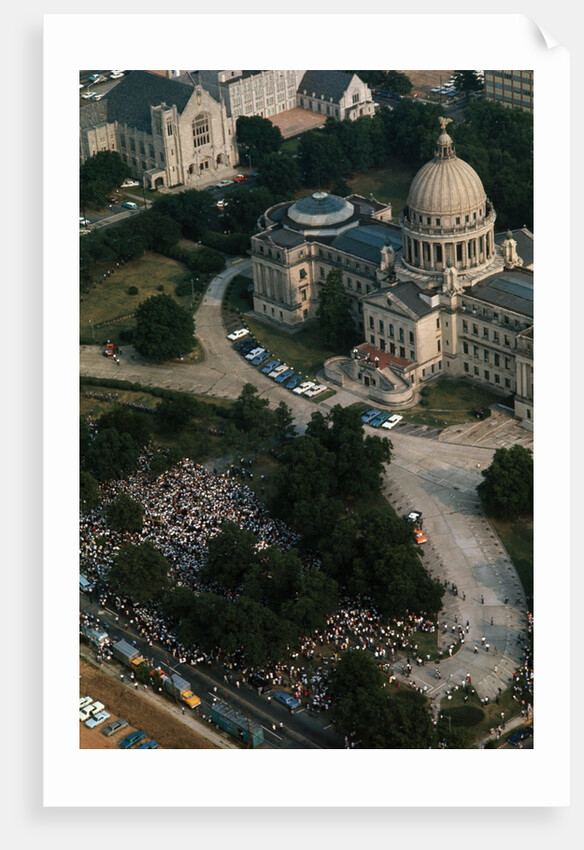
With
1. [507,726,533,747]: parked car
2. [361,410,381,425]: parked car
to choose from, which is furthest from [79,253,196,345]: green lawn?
[507,726,533,747]: parked car

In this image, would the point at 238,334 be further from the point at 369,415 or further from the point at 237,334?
the point at 369,415

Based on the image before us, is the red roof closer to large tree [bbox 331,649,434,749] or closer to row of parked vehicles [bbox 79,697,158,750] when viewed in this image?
large tree [bbox 331,649,434,749]

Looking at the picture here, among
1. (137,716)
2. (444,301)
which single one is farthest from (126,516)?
(444,301)

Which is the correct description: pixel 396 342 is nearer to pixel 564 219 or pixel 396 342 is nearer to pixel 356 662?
pixel 356 662

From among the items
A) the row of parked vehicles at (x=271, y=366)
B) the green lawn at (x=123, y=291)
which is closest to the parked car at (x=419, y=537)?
the row of parked vehicles at (x=271, y=366)

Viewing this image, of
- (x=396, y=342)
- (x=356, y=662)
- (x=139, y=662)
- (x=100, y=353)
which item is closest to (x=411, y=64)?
(x=356, y=662)

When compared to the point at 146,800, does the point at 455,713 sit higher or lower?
lower
